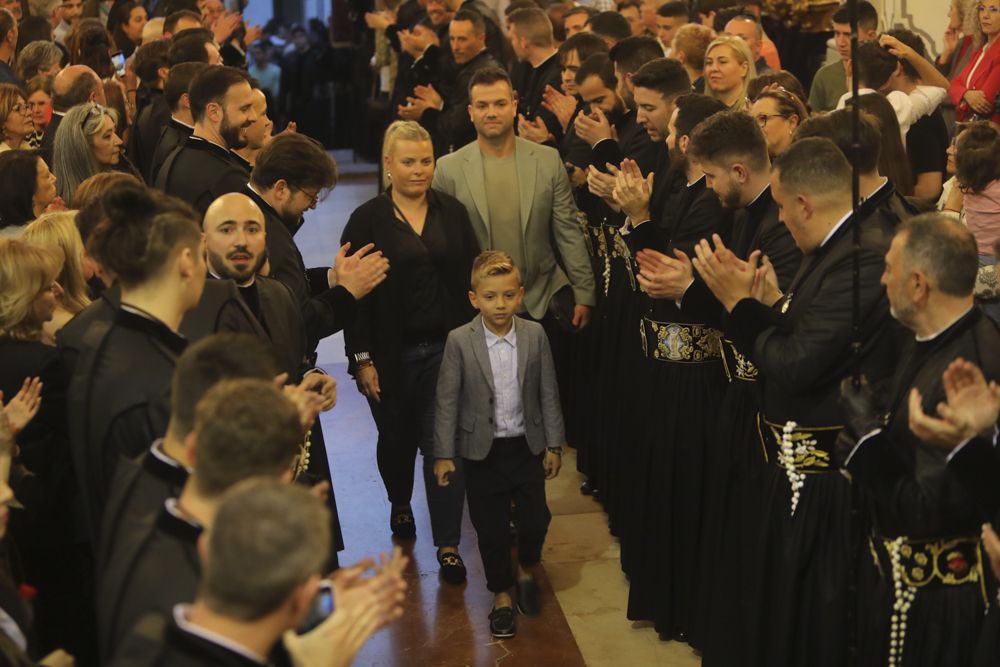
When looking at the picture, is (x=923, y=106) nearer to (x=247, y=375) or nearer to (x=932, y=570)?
(x=932, y=570)

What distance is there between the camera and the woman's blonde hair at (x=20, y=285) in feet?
13.4

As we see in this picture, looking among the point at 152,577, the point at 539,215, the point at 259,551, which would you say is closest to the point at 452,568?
the point at 539,215

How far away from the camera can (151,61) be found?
7.80m

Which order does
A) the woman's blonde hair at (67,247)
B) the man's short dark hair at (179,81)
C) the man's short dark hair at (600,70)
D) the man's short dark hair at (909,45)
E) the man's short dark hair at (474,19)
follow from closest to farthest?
the woman's blonde hair at (67,247) < the man's short dark hair at (179,81) < the man's short dark hair at (600,70) < the man's short dark hair at (909,45) < the man's short dark hair at (474,19)

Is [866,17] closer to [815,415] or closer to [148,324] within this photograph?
[815,415]

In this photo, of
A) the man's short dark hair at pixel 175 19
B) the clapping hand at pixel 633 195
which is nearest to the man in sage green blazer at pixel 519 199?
the clapping hand at pixel 633 195

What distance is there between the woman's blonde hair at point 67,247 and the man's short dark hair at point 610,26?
16.9ft

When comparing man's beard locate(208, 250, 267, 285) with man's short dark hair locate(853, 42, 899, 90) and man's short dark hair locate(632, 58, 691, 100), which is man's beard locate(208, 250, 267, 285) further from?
man's short dark hair locate(853, 42, 899, 90)

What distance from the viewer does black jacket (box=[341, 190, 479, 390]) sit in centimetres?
600

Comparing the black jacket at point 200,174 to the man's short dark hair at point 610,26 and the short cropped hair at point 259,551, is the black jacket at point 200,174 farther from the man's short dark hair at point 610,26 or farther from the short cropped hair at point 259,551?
the man's short dark hair at point 610,26

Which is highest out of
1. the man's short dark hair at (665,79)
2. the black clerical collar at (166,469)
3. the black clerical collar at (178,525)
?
the man's short dark hair at (665,79)

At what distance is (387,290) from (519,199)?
87cm

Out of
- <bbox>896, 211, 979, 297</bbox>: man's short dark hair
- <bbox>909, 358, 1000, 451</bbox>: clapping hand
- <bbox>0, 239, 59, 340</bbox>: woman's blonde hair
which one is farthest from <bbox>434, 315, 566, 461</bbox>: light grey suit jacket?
<bbox>909, 358, 1000, 451</bbox>: clapping hand

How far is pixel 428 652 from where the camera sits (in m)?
5.30
